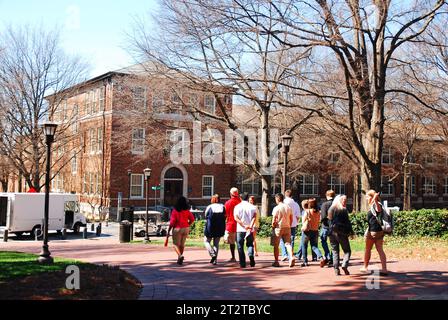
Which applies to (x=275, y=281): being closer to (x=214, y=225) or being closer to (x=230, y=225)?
(x=214, y=225)

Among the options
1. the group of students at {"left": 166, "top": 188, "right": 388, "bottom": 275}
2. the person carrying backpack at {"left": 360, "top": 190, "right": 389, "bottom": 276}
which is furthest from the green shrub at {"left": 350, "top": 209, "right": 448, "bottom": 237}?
the person carrying backpack at {"left": 360, "top": 190, "right": 389, "bottom": 276}

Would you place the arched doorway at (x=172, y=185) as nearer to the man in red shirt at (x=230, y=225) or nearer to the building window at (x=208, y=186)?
the building window at (x=208, y=186)

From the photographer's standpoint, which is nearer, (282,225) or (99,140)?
(282,225)

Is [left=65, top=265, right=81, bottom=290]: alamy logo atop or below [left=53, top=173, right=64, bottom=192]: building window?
below

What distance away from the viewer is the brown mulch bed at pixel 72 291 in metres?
6.87

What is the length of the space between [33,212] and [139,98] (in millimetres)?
7958

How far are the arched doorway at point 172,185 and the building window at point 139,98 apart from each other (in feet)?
45.9

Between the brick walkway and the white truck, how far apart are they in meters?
14.3

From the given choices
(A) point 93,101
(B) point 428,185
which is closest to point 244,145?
(A) point 93,101

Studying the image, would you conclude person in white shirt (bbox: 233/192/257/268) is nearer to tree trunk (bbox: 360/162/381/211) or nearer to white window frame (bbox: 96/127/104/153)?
tree trunk (bbox: 360/162/381/211)

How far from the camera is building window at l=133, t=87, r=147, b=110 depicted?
24.4 metres

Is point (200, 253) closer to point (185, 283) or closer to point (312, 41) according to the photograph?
point (185, 283)

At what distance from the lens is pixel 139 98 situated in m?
24.9

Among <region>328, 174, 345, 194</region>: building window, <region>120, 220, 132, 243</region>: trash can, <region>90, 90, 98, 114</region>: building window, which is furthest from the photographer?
<region>328, 174, 345, 194</region>: building window
